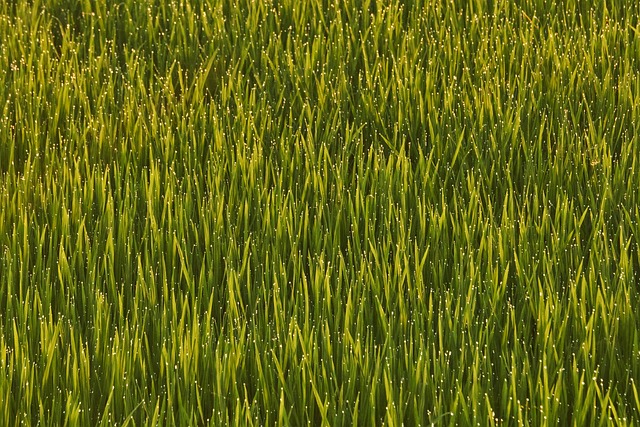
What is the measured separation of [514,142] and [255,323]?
998 millimetres

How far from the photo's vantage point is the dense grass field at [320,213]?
1.97 meters

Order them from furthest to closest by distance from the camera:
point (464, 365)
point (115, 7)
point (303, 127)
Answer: point (115, 7), point (303, 127), point (464, 365)

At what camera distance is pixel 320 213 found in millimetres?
2426

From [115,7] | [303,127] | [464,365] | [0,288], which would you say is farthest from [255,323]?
[115,7]

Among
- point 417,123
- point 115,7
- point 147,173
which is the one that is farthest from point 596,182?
point 115,7

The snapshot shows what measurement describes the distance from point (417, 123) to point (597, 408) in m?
1.21

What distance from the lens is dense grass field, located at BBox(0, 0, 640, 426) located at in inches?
77.4

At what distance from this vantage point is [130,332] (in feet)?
7.02

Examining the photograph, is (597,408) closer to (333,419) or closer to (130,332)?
(333,419)

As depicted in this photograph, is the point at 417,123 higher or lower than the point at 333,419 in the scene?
higher

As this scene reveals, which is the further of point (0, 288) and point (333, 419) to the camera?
point (0, 288)

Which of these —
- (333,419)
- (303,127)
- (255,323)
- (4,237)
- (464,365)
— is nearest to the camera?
(333,419)

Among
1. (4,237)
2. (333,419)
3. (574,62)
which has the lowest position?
(333,419)

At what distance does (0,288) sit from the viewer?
7.48 feet
